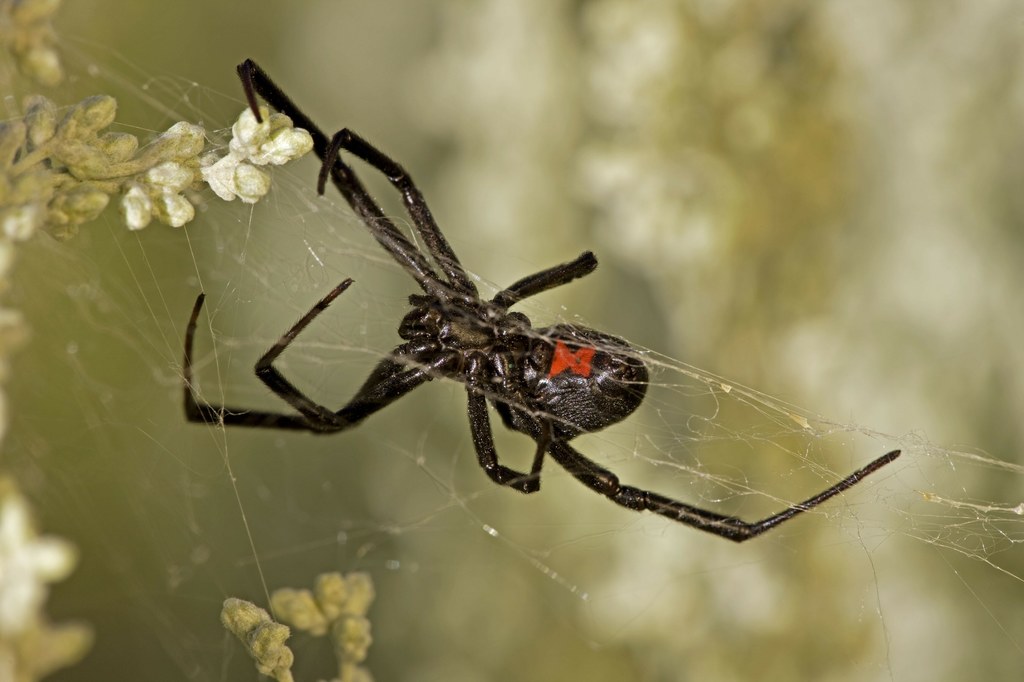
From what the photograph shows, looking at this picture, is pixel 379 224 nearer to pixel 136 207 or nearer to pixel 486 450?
pixel 486 450

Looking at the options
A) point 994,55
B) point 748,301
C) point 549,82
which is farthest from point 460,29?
A: point 994,55

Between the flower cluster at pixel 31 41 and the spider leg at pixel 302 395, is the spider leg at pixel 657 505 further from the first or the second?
the flower cluster at pixel 31 41

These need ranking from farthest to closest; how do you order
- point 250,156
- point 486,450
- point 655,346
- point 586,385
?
point 655,346
point 486,450
point 586,385
point 250,156

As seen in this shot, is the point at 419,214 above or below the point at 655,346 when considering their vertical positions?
above

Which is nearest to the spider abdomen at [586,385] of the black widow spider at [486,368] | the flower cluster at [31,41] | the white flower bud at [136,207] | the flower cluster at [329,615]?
the black widow spider at [486,368]

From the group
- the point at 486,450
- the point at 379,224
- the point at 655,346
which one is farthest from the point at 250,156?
the point at 655,346

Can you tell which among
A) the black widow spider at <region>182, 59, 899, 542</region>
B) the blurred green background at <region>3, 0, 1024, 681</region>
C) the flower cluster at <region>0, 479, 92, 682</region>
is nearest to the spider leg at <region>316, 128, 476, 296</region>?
the black widow spider at <region>182, 59, 899, 542</region>
